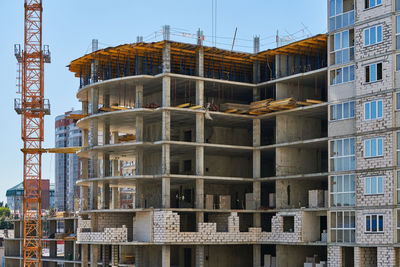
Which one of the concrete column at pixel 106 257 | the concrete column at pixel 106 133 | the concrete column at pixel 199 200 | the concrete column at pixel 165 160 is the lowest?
the concrete column at pixel 106 257

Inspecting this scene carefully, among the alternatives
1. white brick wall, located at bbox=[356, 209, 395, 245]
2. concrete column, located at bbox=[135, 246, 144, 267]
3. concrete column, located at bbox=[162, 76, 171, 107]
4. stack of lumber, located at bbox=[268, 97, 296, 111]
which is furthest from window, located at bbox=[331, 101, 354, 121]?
concrete column, located at bbox=[135, 246, 144, 267]

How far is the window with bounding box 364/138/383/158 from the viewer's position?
187 feet

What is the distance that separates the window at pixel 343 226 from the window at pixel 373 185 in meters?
2.38

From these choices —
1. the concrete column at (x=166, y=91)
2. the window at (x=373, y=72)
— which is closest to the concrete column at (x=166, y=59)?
the concrete column at (x=166, y=91)

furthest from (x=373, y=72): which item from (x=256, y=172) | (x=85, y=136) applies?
(x=85, y=136)

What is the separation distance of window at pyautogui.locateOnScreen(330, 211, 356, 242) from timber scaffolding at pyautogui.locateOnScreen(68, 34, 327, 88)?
598 inches

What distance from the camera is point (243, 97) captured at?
7825 centimetres

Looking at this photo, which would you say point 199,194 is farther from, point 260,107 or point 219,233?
point 260,107

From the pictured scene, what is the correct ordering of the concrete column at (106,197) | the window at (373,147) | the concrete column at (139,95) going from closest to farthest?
the window at (373,147) → the concrete column at (139,95) → the concrete column at (106,197)

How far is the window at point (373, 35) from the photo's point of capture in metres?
58.0

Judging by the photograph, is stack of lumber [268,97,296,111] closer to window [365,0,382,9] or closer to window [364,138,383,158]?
window [364,138,383,158]

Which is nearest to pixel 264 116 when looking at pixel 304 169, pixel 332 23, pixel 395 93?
pixel 304 169

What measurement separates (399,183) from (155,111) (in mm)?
23416

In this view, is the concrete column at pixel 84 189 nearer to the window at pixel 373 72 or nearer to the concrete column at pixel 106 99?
the concrete column at pixel 106 99
